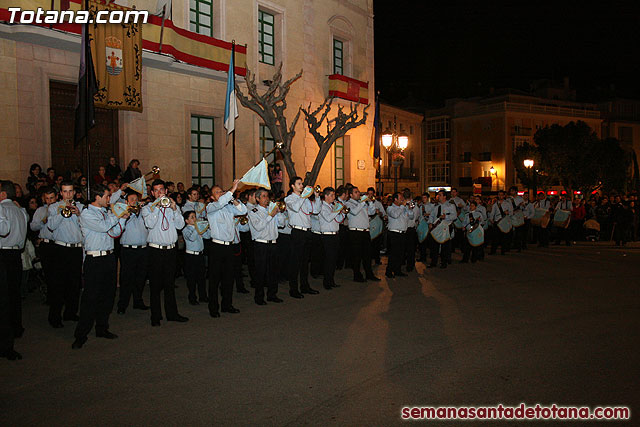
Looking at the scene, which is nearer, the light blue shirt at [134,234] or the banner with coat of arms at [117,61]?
the light blue shirt at [134,234]

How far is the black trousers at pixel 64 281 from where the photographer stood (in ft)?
25.3

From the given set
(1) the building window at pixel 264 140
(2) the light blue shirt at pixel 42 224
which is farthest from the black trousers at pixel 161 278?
(1) the building window at pixel 264 140

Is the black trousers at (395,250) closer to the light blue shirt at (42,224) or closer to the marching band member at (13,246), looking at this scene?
the light blue shirt at (42,224)

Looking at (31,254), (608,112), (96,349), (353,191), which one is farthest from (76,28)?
(608,112)

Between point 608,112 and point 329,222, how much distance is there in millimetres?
61069

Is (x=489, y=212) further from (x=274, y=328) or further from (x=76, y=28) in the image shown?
(x=76, y=28)

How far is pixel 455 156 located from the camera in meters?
57.4

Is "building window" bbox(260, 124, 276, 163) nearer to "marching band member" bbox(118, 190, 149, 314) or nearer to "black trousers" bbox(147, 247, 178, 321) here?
"marching band member" bbox(118, 190, 149, 314)

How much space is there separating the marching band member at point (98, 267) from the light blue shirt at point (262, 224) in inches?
101

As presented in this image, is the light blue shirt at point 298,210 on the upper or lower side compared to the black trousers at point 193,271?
upper

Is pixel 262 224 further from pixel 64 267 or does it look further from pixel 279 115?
pixel 279 115

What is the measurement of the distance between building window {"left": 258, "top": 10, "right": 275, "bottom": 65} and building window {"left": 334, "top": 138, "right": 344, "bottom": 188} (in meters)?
5.54

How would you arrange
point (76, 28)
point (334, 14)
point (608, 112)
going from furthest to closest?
point (608, 112) → point (334, 14) → point (76, 28)

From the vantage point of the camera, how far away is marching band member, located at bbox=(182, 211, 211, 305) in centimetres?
938
